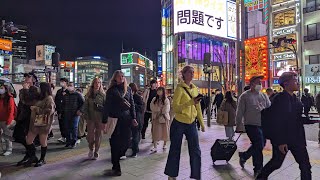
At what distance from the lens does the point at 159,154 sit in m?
7.30

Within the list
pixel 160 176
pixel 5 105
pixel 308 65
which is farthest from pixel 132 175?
pixel 308 65

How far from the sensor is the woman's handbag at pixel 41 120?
5965 mm

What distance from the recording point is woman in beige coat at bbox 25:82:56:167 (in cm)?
601

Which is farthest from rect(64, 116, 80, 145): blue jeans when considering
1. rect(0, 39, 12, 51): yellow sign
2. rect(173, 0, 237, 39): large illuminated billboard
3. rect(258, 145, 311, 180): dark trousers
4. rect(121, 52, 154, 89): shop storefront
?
rect(121, 52, 154, 89): shop storefront

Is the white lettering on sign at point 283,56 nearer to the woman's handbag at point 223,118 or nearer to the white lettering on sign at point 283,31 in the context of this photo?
the white lettering on sign at point 283,31

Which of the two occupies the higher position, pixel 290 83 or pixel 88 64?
pixel 88 64

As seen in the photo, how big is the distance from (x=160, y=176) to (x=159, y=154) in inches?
78.6

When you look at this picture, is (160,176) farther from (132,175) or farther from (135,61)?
(135,61)

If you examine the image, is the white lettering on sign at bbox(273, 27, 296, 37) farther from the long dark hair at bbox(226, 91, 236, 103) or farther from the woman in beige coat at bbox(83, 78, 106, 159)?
the woman in beige coat at bbox(83, 78, 106, 159)

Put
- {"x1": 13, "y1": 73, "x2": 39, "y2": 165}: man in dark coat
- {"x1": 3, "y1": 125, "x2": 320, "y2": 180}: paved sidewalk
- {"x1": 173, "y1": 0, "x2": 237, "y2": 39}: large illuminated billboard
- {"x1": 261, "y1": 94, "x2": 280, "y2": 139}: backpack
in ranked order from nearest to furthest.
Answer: {"x1": 261, "y1": 94, "x2": 280, "y2": 139}: backpack, {"x1": 3, "y1": 125, "x2": 320, "y2": 180}: paved sidewalk, {"x1": 13, "y1": 73, "x2": 39, "y2": 165}: man in dark coat, {"x1": 173, "y1": 0, "x2": 237, "y2": 39}: large illuminated billboard

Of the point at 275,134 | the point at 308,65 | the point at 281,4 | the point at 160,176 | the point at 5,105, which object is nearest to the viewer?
the point at 275,134

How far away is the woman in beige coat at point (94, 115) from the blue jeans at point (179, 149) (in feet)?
8.72

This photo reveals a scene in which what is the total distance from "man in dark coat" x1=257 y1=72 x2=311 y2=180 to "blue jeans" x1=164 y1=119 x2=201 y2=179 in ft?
3.75

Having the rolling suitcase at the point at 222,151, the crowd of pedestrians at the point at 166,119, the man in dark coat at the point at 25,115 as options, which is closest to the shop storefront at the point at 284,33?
the crowd of pedestrians at the point at 166,119
